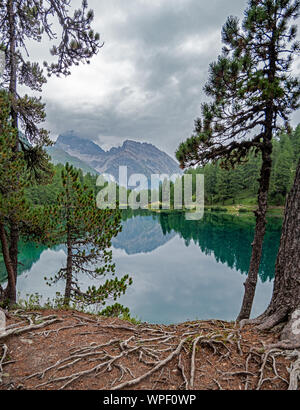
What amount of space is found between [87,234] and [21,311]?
2840 millimetres

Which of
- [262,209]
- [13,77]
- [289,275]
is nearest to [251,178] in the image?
[262,209]

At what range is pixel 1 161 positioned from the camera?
18.2ft

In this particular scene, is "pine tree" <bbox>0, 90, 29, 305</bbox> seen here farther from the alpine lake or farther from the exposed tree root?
the exposed tree root

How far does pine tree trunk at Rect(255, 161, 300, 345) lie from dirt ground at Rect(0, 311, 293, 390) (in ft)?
1.03

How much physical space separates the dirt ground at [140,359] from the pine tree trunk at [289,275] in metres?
0.31

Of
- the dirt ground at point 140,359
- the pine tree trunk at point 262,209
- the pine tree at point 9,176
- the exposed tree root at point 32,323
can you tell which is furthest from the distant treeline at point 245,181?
the dirt ground at point 140,359

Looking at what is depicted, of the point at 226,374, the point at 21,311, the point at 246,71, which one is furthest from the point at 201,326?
the point at 246,71

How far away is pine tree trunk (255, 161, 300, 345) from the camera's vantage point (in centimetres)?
337

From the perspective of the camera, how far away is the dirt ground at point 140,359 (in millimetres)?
2562

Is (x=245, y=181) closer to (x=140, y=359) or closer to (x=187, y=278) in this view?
(x=187, y=278)

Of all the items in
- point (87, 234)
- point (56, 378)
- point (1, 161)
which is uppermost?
point (1, 161)

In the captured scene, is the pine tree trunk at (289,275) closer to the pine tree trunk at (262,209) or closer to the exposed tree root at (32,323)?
the pine tree trunk at (262,209)

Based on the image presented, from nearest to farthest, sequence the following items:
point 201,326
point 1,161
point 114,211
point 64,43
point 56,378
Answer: point 56,378 → point 201,326 → point 1,161 → point 64,43 → point 114,211

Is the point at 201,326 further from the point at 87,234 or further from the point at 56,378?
the point at 87,234
